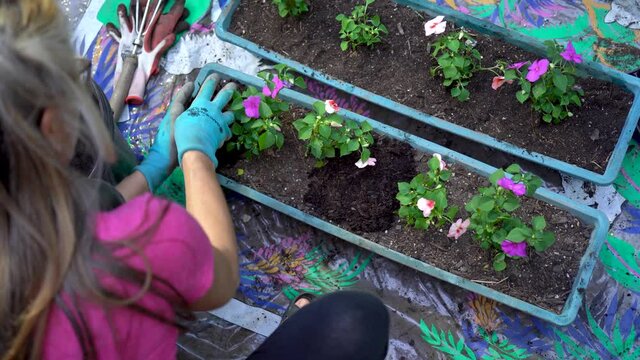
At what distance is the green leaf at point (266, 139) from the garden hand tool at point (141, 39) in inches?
18.1

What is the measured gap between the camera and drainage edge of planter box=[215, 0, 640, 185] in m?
1.52

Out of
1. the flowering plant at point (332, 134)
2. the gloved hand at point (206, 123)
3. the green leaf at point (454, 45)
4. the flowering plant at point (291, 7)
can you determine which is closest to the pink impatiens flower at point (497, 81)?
the green leaf at point (454, 45)

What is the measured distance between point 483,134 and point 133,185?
87cm

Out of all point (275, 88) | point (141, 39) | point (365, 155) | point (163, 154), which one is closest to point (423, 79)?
point (365, 155)

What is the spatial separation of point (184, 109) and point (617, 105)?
3.68ft

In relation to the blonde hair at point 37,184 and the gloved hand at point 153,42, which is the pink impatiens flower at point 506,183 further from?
the gloved hand at point 153,42

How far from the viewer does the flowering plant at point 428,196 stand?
4.57 feet

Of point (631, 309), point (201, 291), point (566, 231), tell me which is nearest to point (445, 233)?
point (566, 231)

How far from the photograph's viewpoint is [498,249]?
1.48 m

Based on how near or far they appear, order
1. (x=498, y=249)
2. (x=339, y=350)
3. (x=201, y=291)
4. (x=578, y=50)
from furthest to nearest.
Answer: (x=578, y=50)
(x=498, y=249)
(x=339, y=350)
(x=201, y=291)

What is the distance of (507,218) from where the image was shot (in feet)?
4.56

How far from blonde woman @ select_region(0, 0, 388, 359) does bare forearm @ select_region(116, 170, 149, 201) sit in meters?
0.55

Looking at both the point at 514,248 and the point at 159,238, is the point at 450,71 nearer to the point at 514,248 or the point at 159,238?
the point at 514,248

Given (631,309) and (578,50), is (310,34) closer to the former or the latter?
(578,50)
